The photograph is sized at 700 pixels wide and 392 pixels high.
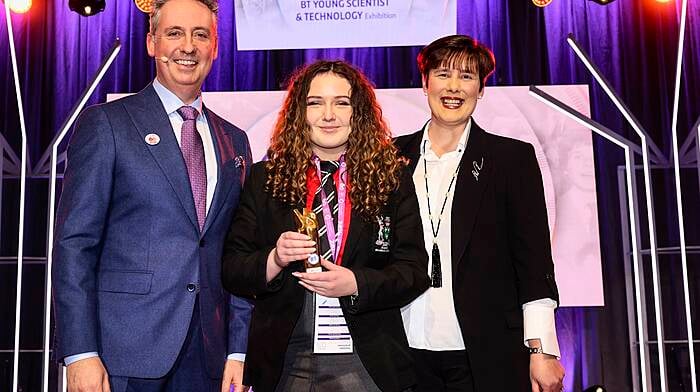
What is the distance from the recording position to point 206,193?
2.43 meters

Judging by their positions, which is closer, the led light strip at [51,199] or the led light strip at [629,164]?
the led light strip at [51,199]

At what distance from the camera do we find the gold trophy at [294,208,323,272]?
80.3 inches

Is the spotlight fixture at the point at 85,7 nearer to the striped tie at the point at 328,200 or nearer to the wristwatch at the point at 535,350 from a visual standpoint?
the striped tie at the point at 328,200

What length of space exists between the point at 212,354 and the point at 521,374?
39.9 inches

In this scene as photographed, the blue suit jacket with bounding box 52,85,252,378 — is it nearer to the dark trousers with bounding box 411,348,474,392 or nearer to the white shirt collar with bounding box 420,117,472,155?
the dark trousers with bounding box 411,348,474,392

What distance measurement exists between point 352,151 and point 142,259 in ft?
2.27

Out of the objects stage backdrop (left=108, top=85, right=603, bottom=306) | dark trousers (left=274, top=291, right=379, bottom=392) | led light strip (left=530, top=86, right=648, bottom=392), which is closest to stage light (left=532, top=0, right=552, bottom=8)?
stage backdrop (left=108, top=85, right=603, bottom=306)

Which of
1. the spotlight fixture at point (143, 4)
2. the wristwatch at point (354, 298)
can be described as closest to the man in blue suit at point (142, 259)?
the wristwatch at point (354, 298)

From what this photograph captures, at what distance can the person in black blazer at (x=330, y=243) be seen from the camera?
2117 millimetres

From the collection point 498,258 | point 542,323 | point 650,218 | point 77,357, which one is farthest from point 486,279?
point 650,218

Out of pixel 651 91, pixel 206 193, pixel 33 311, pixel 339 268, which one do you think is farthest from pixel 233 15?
pixel 339 268

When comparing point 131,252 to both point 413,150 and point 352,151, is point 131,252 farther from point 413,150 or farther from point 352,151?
point 413,150

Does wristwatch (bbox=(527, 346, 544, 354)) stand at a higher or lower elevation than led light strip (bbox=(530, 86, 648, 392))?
lower

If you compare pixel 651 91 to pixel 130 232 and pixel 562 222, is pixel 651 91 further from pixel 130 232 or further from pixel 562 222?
pixel 130 232
